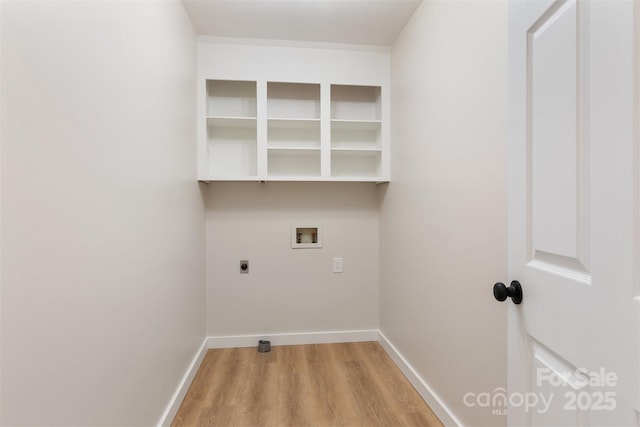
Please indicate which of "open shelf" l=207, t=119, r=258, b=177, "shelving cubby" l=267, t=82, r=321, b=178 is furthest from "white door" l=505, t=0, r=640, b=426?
"open shelf" l=207, t=119, r=258, b=177

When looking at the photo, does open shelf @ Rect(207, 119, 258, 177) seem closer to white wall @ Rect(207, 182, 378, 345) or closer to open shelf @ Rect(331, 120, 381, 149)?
white wall @ Rect(207, 182, 378, 345)

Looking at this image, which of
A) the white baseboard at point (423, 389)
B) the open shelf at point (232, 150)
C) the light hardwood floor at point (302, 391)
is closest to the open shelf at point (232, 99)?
the open shelf at point (232, 150)

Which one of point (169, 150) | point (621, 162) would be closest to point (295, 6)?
point (169, 150)

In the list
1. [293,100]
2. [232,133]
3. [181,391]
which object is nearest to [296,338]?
[181,391]

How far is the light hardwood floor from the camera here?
1698mm

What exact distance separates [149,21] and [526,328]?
1.91m

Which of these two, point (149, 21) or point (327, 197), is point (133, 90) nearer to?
point (149, 21)

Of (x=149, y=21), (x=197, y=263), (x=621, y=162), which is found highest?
(x=149, y=21)

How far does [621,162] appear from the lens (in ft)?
1.87

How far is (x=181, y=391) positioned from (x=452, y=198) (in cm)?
191

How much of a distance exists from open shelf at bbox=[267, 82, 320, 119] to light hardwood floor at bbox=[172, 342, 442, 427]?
6.49ft

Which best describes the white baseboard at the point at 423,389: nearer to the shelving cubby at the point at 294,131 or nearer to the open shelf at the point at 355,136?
the shelving cubby at the point at 294,131

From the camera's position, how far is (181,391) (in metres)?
1.83

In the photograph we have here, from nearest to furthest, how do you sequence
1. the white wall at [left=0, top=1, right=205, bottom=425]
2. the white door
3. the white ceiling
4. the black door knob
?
the white door, the white wall at [left=0, top=1, right=205, bottom=425], the black door knob, the white ceiling
